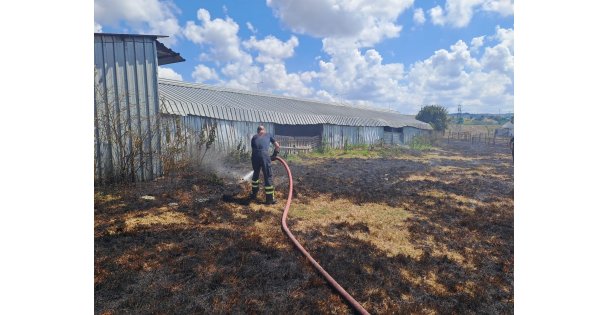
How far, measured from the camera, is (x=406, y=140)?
31.2 m

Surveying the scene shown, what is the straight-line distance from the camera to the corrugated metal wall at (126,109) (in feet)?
24.1

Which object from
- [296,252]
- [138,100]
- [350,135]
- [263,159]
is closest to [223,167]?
[138,100]

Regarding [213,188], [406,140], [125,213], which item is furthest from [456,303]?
[406,140]

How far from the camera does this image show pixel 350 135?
23.2 m

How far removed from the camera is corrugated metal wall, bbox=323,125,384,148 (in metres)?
21.2

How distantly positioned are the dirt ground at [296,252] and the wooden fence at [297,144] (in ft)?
32.1

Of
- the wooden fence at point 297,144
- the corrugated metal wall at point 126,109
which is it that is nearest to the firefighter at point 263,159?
the corrugated metal wall at point 126,109

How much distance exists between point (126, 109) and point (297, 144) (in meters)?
11.9

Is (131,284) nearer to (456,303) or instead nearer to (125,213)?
(125,213)

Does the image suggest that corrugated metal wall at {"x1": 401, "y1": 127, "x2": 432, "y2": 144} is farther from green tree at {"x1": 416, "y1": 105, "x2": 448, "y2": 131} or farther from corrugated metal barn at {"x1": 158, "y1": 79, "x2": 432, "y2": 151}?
green tree at {"x1": 416, "y1": 105, "x2": 448, "y2": 131}

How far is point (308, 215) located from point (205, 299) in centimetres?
345

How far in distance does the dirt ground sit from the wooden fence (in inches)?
385

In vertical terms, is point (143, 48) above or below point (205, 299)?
above

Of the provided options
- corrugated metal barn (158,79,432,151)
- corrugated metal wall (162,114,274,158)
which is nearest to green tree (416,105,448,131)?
corrugated metal barn (158,79,432,151)
